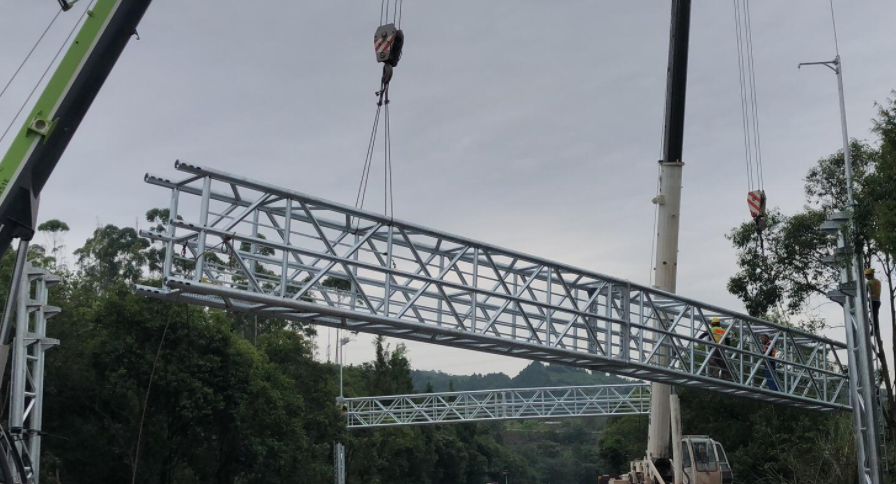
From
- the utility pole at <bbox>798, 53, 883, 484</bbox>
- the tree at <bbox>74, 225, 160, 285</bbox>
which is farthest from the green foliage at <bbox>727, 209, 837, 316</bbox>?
the tree at <bbox>74, 225, 160, 285</bbox>

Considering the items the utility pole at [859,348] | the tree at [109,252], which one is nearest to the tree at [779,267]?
the utility pole at [859,348]

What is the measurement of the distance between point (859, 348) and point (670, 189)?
17.9 feet

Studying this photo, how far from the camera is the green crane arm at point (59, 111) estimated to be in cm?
1205

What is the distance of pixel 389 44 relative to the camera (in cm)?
1412

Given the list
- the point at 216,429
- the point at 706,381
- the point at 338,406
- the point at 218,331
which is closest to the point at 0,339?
the point at 706,381

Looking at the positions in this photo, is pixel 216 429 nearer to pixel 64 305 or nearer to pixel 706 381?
pixel 64 305

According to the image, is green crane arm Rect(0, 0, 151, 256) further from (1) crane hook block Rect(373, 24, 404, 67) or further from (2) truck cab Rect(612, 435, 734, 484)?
(2) truck cab Rect(612, 435, 734, 484)

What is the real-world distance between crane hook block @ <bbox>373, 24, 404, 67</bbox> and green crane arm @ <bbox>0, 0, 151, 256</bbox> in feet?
11.4

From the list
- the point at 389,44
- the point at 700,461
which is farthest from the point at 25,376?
the point at 700,461

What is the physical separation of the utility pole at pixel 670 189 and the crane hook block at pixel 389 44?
8.87 metres

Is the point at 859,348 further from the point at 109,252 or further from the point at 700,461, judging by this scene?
the point at 109,252

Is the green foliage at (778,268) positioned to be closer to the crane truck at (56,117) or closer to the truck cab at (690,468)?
the truck cab at (690,468)

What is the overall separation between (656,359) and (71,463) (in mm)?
21198

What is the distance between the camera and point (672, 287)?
20.2 metres
